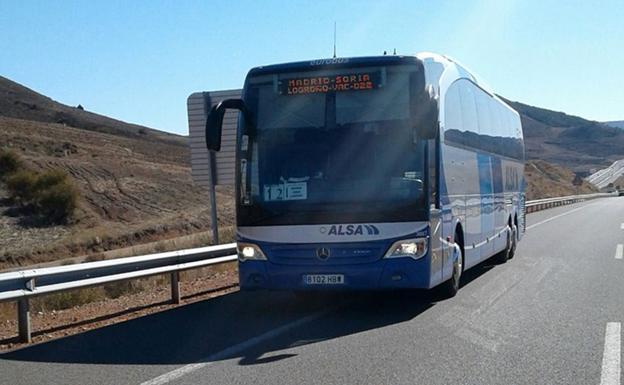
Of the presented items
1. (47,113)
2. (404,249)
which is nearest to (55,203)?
(404,249)

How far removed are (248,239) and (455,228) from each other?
10.9 feet

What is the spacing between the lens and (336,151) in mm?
10797

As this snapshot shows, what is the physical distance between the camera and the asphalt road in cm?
765

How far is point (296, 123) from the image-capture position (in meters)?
11.0

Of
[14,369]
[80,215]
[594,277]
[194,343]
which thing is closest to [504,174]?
[594,277]

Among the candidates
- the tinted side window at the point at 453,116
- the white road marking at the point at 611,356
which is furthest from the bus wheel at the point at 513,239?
the white road marking at the point at 611,356

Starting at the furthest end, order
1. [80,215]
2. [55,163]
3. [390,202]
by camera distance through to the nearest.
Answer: [55,163] < [80,215] < [390,202]

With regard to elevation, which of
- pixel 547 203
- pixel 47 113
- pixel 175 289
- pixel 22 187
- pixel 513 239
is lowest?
pixel 547 203

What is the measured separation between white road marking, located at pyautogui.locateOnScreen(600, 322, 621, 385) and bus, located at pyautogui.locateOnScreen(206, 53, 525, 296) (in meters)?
2.29

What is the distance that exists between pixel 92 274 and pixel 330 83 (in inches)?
156

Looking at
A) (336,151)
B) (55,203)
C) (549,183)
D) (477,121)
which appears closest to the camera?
(336,151)

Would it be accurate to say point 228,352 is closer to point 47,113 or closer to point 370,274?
point 370,274

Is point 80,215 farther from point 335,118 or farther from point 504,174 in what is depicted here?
point 335,118

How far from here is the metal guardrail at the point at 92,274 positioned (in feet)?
32.2
